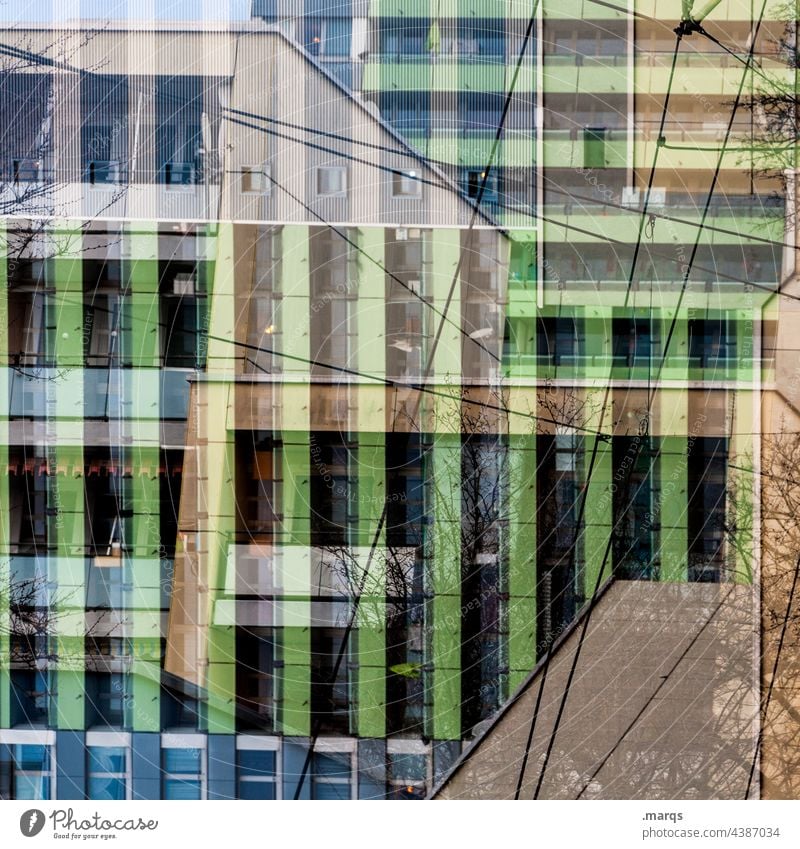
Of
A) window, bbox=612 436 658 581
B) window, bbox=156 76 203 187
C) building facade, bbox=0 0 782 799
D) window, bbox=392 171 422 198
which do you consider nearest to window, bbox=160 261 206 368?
building facade, bbox=0 0 782 799

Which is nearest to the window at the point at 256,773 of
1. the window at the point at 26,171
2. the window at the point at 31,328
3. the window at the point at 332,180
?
the window at the point at 31,328

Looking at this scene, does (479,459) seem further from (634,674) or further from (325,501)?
(634,674)

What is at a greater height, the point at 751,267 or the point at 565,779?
the point at 751,267

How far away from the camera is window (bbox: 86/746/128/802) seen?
1793 millimetres

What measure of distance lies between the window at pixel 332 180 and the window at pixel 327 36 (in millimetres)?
326

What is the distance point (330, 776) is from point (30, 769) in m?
0.87

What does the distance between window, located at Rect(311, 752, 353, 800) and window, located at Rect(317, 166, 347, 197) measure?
161 cm

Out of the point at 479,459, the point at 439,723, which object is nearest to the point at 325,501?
the point at 479,459

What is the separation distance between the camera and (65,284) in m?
1.81

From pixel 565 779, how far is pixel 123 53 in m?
2.43

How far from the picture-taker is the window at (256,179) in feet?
5.85

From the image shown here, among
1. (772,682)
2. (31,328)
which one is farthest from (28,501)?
(772,682)

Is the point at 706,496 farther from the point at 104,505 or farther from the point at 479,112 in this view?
the point at 104,505

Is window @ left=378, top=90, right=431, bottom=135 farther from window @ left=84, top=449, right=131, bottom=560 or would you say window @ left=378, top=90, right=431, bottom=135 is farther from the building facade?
window @ left=84, top=449, right=131, bottom=560
